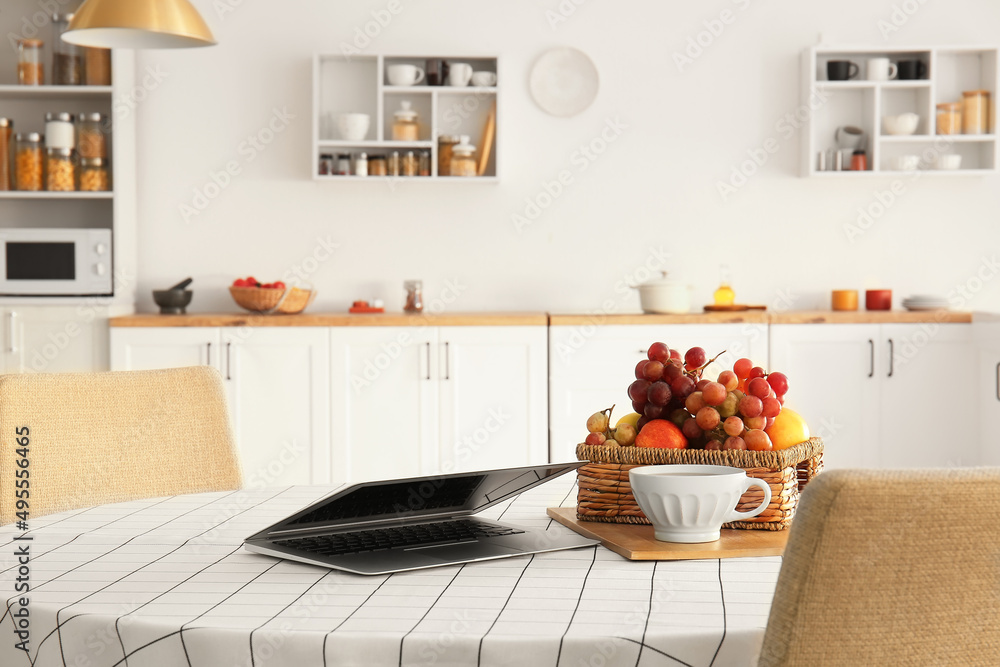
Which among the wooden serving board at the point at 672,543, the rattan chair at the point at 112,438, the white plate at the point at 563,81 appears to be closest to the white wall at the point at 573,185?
the white plate at the point at 563,81

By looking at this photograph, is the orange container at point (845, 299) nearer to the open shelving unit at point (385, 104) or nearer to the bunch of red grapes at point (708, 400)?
the open shelving unit at point (385, 104)

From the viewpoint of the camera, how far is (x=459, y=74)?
4020mm

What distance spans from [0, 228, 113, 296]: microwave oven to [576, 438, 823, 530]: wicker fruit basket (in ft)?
10.1

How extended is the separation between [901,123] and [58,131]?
11.0 feet

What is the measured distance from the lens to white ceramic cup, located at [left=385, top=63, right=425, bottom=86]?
4012 mm

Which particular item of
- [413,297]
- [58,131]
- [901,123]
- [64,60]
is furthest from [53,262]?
[901,123]

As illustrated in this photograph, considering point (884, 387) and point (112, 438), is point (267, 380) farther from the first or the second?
point (884, 387)

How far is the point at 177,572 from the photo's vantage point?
103cm

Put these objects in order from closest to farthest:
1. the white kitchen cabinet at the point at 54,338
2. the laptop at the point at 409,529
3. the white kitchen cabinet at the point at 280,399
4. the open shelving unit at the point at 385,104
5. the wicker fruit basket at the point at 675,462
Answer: the laptop at the point at 409,529, the wicker fruit basket at the point at 675,462, the white kitchen cabinet at the point at 54,338, the white kitchen cabinet at the point at 280,399, the open shelving unit at the point at 385,104

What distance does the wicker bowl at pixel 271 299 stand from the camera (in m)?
3.77

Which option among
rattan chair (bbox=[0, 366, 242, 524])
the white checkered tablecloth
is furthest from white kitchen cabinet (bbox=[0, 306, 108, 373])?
the white checkered tablecloth

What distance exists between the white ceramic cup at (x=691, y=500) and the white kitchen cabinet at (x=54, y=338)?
302 cm

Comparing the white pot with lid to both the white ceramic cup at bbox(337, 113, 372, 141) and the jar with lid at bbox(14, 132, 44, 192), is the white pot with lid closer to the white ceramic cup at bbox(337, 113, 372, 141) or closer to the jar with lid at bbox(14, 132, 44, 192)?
the white ceramic cup at bbox(337, 113, 372, 141)

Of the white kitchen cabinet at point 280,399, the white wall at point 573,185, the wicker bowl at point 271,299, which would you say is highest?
the white wall at point 573,185
